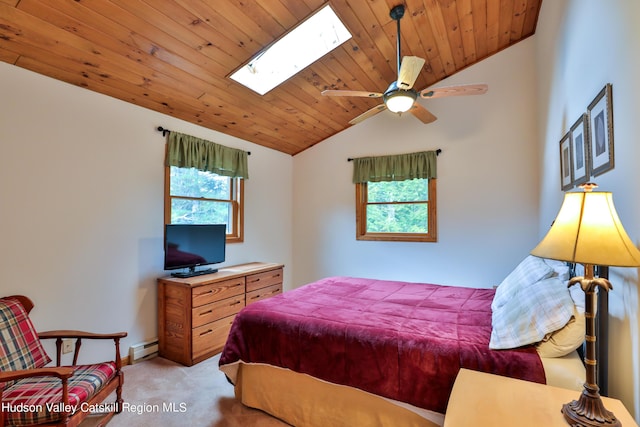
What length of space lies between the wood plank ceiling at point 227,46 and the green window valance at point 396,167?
742 millimetres

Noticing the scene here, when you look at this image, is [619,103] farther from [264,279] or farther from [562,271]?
[264,279]

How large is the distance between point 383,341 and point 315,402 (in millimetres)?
622

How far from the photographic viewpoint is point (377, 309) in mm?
2164

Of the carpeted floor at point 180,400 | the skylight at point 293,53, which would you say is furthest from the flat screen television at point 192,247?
the skylight at point 293,53

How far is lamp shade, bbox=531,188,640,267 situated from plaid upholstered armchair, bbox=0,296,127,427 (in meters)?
2.24

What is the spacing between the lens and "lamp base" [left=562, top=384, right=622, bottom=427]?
3.27ft

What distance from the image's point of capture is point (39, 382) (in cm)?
176

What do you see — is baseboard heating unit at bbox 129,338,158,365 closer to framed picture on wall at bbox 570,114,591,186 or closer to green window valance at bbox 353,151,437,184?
green window valance at bbox 353,151,437,184

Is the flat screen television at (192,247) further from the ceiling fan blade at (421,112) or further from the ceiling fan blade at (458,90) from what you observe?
the ceiling fan blade at (458,90)

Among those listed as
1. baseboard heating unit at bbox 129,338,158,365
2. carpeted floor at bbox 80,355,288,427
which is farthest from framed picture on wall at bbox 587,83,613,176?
baseboard heating unit at bbox 129,338,158,365

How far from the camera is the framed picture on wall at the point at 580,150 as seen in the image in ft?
6.00

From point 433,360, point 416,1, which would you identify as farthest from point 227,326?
point 416,1

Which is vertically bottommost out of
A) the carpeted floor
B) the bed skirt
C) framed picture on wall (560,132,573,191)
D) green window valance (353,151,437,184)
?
the carpeted floor

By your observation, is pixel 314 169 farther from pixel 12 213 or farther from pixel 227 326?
pixel 12 213
